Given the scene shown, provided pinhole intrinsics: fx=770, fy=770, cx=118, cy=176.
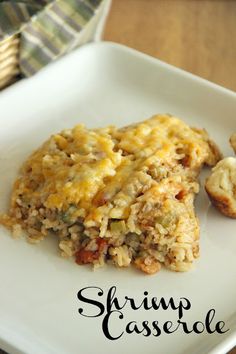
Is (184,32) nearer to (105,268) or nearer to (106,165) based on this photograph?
(106,165)

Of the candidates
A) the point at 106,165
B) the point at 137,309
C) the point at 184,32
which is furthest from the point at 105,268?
the point at 184,32

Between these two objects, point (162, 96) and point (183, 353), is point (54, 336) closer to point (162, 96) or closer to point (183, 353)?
point (183, 353)

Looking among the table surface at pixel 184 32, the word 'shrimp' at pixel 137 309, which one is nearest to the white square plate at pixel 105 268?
the word 'shrimp' at pixel 137 309

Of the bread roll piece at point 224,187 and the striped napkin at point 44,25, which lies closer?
the bread roll piece at point 224,187

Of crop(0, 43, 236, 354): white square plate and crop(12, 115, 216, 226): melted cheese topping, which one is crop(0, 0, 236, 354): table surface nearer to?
crop(0, 43, 236, 354): white square plate

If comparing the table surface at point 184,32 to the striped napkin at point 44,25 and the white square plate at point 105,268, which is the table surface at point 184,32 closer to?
the white square plate at point 105,268

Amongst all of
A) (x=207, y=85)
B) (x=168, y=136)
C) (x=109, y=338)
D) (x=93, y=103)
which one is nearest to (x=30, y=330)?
(x=109, y=338)
